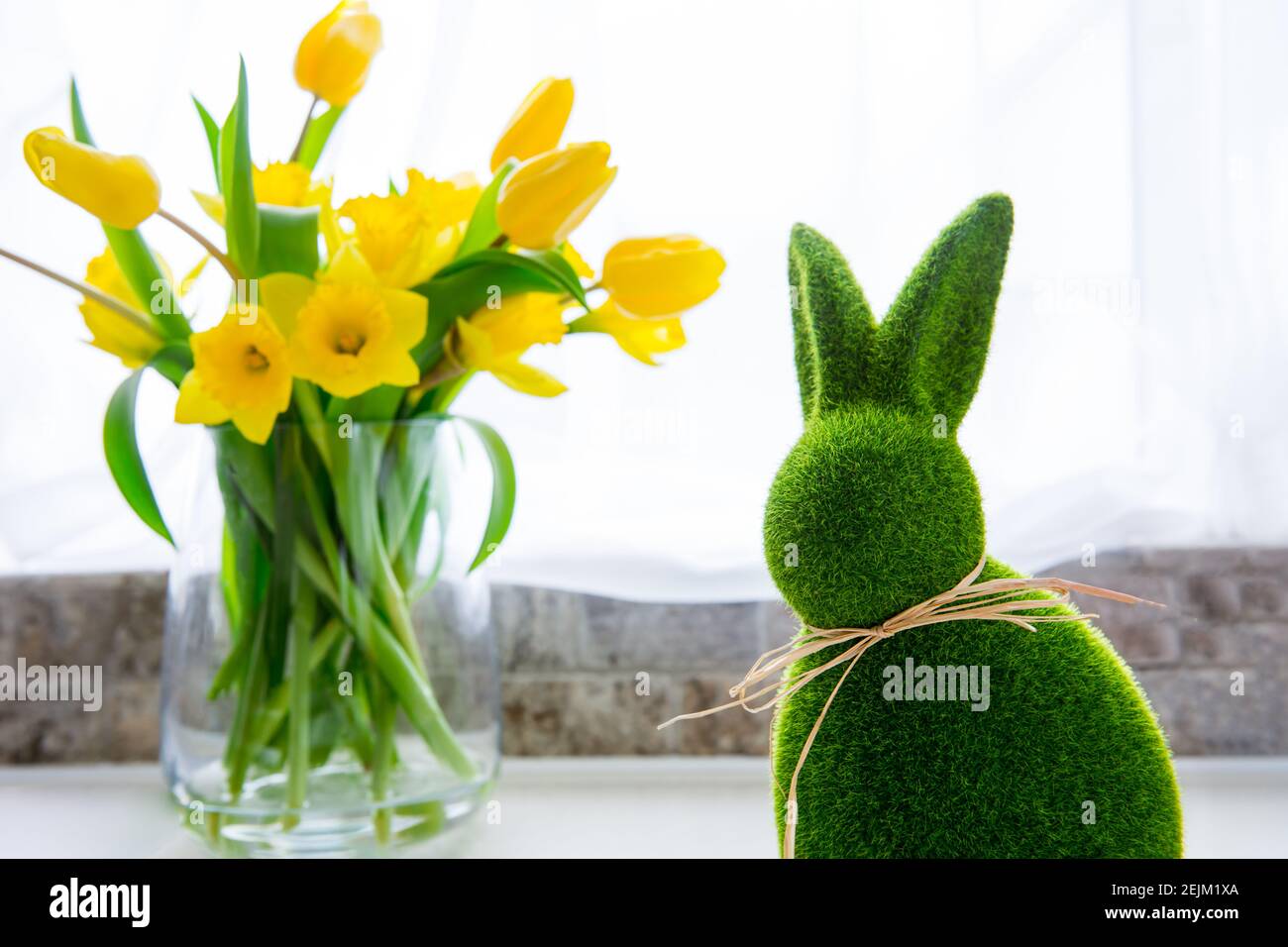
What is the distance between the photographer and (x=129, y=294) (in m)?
0.56

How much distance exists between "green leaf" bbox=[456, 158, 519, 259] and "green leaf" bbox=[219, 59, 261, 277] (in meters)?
0.11

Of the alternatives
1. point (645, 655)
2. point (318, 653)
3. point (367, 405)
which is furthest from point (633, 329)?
point (645, 655)

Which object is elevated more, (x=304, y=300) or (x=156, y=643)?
(x=304, y=300)

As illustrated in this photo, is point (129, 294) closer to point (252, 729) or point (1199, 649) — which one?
point (252, 729)

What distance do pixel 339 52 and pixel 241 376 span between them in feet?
0.69

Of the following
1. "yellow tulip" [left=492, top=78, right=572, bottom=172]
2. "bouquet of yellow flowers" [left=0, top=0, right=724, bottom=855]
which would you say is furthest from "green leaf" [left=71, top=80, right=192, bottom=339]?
"yellow tulip" [left=492, top=78, right=572, bottom=172]

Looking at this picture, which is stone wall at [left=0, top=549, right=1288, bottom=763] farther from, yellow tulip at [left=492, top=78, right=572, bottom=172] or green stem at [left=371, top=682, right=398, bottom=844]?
yellow tulip at [left=492, top=78, right=572, bottom=172]

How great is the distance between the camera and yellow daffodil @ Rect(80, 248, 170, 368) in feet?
1.77

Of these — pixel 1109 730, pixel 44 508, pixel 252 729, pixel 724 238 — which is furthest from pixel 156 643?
pixel 1109 730

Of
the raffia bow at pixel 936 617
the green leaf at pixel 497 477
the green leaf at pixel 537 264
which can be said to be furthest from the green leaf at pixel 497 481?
the raffia bow at pixel 936 617

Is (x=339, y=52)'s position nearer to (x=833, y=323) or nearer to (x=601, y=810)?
(x=833, y=323)

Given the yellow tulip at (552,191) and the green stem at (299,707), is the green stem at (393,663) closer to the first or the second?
the green stem at (299,707)
